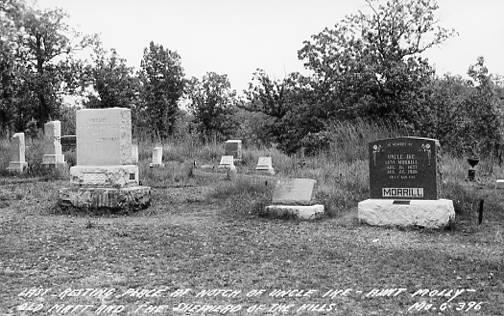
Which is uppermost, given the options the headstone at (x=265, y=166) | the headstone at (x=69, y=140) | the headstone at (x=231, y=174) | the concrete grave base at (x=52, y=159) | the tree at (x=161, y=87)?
the tree at (x=161, y=87)

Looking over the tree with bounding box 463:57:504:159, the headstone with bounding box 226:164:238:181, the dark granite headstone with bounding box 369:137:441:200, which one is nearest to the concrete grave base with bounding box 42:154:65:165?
the headstone with bounding box 226:164:238:181

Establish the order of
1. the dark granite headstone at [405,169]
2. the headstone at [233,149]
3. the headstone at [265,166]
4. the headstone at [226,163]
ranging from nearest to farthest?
the dark granite headstone at [405,169] → the headstone at [265,166] → the headstone at [226,163] → the headstone at [233,149]

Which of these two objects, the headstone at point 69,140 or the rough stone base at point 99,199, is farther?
the headstone at point 69,140

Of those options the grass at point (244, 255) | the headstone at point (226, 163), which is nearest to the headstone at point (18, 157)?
the headstone at point (226, 163)

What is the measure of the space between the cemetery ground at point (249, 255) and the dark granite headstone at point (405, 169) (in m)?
0.67

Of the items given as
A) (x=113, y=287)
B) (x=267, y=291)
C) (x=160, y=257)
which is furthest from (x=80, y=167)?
(x=267, y=291)

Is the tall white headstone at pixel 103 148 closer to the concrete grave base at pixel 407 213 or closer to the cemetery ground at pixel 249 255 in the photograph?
the cemetery ground at pixel 249 255

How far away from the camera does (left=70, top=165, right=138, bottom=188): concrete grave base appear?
9.16 meters

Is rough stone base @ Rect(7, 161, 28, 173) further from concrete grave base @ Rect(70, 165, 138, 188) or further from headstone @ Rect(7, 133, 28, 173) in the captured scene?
concrete grave base @ Rect(70, 165, 138, 188)

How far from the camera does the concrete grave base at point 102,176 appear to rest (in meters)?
9.16

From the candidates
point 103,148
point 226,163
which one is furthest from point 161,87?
point 103,148

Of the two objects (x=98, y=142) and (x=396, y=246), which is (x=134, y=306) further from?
(x=98, y=142)

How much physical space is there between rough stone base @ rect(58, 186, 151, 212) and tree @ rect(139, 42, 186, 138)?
2551cm

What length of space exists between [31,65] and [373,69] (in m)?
22.1
